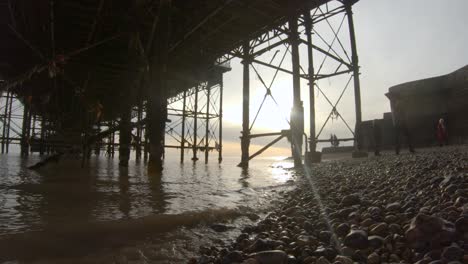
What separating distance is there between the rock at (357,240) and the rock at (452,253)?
0.43 meters

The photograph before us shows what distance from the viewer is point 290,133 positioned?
9336mm

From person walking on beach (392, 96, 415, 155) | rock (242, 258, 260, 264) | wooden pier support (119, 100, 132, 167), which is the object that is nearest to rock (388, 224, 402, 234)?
rock (242, 258, 260, 264)

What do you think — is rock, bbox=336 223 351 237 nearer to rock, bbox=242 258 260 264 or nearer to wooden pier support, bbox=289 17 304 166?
rock, bbox=242 258 260 264

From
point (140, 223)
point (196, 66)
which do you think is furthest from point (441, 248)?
point (196, 66)

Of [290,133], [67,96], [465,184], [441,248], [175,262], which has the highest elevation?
[67,96]

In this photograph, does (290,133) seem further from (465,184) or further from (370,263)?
(370,263)

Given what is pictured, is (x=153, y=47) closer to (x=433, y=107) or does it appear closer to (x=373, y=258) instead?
(x=373, y=258)

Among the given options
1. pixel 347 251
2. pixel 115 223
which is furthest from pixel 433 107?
pixel 115 223

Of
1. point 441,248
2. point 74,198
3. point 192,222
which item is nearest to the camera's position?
point 441,248

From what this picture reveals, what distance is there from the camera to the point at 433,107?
1520 cm

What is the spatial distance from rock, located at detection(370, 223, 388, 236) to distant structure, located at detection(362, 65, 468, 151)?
557 inches

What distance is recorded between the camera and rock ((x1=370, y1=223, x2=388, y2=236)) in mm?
1948

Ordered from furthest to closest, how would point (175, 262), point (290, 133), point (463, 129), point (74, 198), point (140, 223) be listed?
point (463, 129) → point (290, 133) → point (74, 198) → point (140, 223) → point (175, 262)

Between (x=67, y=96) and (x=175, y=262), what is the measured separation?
1861 cm
